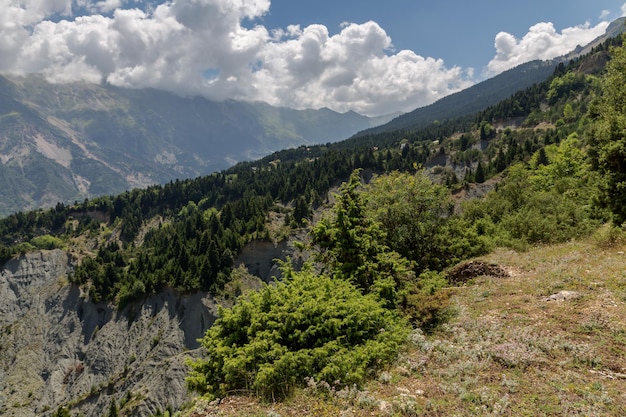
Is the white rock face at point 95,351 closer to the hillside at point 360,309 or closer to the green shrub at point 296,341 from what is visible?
the hillside at point 360,309

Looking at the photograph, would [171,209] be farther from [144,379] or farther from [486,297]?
[486,297]

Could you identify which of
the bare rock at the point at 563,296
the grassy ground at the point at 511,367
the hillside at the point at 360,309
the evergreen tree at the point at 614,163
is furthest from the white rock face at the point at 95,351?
the evergreen tree at the point at 614,163

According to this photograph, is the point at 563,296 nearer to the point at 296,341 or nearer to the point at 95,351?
the point at 296,341

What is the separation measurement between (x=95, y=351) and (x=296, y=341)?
55.2 m

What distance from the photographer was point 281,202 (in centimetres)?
10688

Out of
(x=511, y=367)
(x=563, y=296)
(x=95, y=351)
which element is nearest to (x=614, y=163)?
(x=563, y=296)

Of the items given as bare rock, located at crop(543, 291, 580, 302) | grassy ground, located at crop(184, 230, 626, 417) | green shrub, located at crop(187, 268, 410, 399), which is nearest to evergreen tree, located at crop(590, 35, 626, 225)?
grassy ground, located at crop(184, 230, 626, 417)

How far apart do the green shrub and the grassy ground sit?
58cm

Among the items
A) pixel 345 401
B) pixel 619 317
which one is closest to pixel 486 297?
pixel 619 317

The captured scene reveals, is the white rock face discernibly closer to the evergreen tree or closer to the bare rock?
the bare rock

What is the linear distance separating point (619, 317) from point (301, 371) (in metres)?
9.27

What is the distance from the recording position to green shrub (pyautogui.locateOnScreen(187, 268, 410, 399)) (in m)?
9.98

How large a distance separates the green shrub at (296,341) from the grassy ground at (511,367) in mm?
585

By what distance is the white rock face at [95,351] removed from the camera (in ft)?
136
